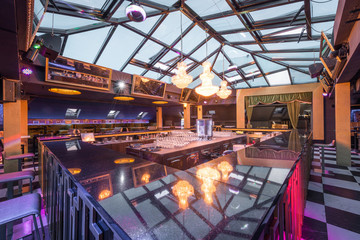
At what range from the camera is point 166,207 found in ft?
1.88

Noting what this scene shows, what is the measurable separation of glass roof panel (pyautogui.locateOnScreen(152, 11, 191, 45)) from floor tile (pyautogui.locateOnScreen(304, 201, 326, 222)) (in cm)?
511

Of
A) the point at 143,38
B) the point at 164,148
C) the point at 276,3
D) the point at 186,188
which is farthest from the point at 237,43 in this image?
the point at 186,188

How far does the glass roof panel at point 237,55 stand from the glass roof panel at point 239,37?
800 millimetres

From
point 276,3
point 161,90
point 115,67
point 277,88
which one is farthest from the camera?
point 277,88

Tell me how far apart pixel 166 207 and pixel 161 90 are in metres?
7.04

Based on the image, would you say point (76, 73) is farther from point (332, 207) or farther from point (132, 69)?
point (332, 207)

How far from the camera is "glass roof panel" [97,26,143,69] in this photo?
480 cm

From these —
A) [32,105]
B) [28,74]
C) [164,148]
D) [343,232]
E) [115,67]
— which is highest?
[115,67]

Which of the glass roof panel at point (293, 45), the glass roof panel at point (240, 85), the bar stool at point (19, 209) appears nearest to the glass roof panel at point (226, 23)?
the glass roof panel at point (293, 45)

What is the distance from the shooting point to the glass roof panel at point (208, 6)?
374cm

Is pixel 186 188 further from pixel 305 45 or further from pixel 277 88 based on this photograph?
pixel 277 88

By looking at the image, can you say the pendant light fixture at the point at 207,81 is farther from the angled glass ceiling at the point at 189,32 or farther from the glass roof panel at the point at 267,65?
the glass roof panel at the point at 267,65

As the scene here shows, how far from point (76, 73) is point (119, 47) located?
5.35 ft

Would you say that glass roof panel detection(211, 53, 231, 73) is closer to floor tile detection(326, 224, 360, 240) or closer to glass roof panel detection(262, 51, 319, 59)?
glass roof panel detection(262, 51, 319, 59)
